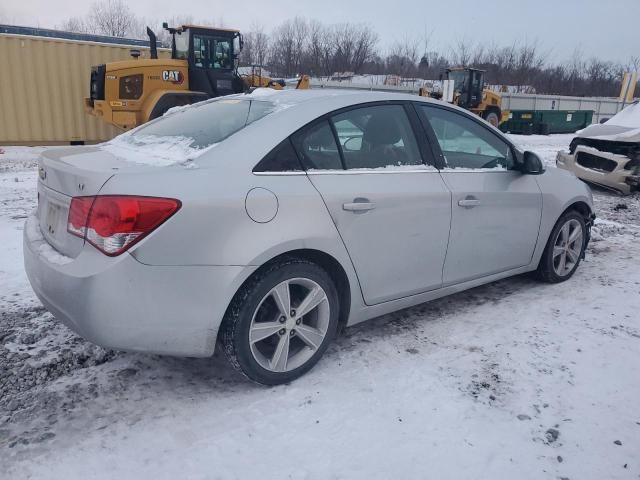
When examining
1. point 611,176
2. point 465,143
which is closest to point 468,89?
point 611,176

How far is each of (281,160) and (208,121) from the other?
70 centimetres

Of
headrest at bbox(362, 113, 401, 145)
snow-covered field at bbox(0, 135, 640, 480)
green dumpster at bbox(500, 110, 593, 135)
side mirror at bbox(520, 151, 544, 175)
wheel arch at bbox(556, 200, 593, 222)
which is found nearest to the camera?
snow-covered field at bbox(0, 135, 640, 480)

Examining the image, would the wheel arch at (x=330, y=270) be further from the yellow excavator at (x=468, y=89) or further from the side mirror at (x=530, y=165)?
the yellow excavator at (x=468, y=89)

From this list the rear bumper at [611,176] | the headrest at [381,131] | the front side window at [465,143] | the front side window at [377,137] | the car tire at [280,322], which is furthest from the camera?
the rear bumper at [611,176]

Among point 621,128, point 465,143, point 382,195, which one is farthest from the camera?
point 621,128

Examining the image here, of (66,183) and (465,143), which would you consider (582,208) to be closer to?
(465,143)

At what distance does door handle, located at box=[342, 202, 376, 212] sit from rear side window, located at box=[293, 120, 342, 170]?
235mm

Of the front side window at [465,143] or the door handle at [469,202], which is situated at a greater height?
the front side window at [465,143]

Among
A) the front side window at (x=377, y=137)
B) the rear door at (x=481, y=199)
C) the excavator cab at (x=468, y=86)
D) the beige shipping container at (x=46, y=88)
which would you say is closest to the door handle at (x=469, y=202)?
the rear door at (x=481, y=199)

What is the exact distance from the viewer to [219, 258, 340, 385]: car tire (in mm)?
2604

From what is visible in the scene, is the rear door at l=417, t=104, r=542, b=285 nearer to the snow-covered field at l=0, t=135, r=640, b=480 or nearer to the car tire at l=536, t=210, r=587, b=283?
the car tire at l=536, t=210, r=587, b=283

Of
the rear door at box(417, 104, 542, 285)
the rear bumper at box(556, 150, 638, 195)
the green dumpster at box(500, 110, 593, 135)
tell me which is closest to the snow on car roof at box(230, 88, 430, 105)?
the rear door at box(417, 104, 542, 285)

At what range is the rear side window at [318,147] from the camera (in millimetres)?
2857

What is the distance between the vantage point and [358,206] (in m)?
2.95
